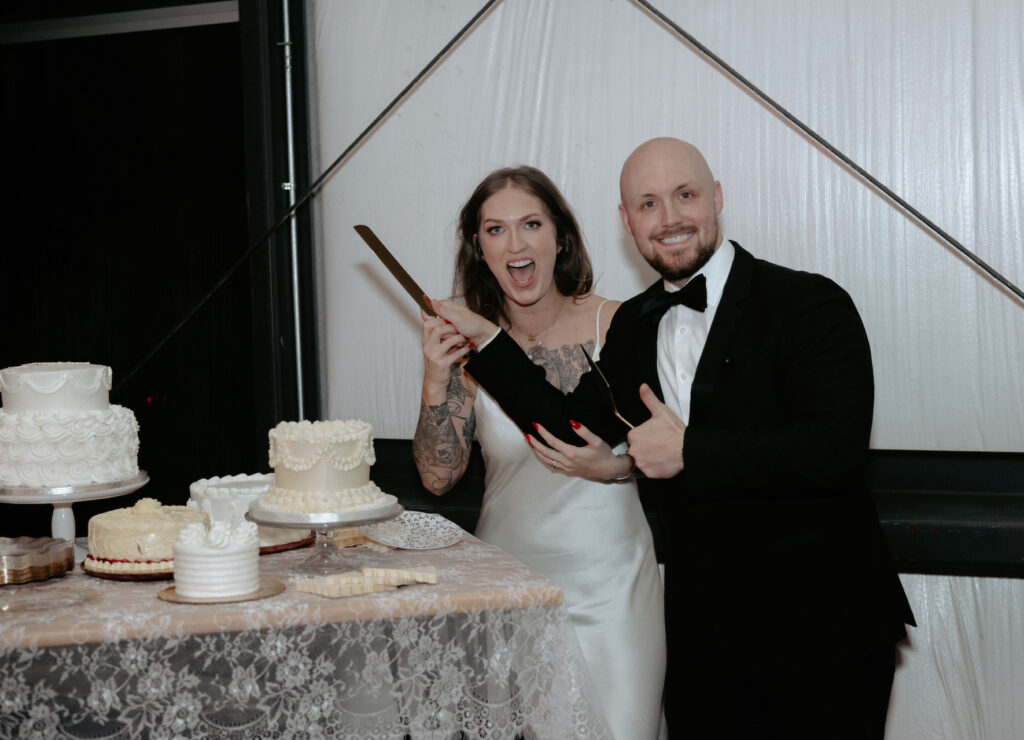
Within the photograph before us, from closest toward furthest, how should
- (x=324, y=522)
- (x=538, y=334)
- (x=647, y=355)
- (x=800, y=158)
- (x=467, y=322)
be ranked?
(x=324, y=522), (x=647, y=355), (x=467, y=322), (x=538, y=334), (x=800, y=158)

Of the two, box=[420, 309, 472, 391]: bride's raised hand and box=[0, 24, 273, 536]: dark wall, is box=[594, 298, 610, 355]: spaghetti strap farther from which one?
box=[0, 24, 273, 536]: dark wall

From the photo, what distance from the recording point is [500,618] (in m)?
2.02

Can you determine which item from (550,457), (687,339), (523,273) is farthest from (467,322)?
(687,339)

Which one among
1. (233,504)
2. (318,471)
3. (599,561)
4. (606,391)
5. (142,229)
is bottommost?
(599,561)

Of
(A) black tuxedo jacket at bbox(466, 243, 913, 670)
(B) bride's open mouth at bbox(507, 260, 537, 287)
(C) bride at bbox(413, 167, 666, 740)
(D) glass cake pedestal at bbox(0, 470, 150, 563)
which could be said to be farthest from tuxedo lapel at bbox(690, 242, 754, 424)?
(D) glass cake pedestal at bbox(0, 470, 150, 563)

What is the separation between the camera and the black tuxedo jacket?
208 cm

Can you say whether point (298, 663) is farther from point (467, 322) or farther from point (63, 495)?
point (467, 322)

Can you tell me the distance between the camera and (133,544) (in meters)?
2.10

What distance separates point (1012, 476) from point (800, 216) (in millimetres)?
1083

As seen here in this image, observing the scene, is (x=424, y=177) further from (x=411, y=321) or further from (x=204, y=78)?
(x=204, y=78)

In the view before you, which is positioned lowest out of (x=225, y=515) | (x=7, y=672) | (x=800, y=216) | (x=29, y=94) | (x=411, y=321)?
(x=7, y=672)

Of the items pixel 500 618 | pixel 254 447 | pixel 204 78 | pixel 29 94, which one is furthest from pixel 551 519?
pixel 29 94

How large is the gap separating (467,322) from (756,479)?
0.90 meters

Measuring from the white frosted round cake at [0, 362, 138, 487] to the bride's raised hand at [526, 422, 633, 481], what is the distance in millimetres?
1041
